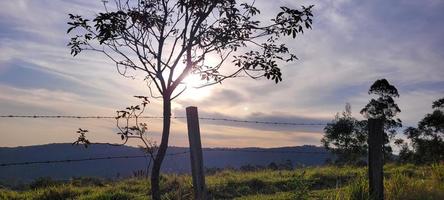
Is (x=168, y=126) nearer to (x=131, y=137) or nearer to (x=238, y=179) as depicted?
(x=131, y=137)

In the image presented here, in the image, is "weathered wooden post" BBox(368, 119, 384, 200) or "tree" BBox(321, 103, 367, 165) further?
"tree" BBox(321, 103, 367, 165)

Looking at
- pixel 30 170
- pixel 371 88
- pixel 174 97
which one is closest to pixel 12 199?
pixel 174 97

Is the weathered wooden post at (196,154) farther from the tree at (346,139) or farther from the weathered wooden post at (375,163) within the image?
the tree at (346,139)

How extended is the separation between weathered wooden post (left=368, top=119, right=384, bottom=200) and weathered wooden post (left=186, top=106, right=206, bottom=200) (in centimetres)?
411

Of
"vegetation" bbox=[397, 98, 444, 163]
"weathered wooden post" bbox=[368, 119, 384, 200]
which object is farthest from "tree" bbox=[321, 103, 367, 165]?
"weathered wooden post" bbox=[368, 119, 384, 200]

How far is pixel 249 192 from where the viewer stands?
15.7m

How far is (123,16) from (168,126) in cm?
156

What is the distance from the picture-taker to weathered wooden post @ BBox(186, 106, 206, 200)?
8086 millimetres

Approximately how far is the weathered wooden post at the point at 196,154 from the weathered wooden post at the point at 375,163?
4.11 m

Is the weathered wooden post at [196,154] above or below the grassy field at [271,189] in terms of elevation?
above

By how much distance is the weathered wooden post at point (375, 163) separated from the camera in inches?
424

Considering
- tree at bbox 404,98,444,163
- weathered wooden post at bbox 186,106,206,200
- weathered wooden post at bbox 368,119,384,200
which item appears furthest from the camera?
tree at bbox 404,98,444,163

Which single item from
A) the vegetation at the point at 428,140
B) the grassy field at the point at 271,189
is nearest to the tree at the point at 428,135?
the vegetation at the point at 428,140

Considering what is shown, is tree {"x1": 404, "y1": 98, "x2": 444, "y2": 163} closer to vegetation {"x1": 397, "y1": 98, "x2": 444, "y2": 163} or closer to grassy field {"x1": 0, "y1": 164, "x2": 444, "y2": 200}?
vegetation {"x1": 397, "y1": 98, "x2": 444, "y2": 163}
